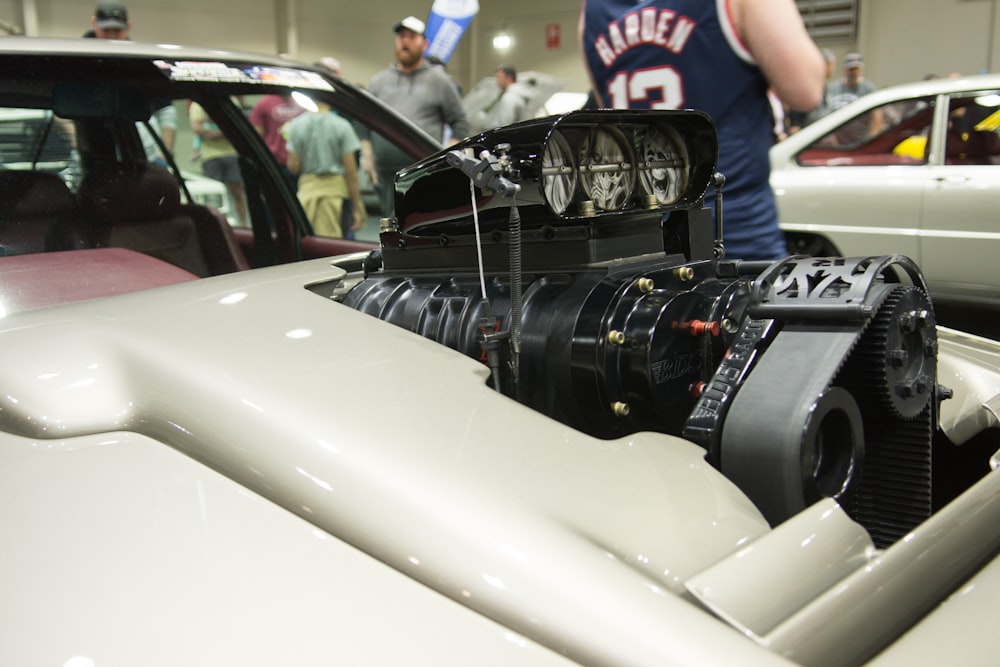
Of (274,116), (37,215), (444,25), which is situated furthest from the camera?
(444,25)

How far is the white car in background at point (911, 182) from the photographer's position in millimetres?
4559

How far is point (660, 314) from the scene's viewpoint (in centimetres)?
120

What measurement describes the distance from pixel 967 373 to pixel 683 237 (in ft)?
1.79

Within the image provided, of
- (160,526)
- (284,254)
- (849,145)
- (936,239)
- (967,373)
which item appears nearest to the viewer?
(160,526)

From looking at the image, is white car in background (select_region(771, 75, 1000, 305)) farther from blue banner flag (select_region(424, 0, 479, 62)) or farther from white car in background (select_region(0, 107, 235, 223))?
white car in background (select_region(0, 107, 235, 223))

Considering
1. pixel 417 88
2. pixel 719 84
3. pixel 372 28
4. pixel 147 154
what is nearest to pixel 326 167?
pixel 147 154

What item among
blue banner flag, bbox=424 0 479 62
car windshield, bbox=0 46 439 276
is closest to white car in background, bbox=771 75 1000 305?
car windshield, bbox=0 46 439 276

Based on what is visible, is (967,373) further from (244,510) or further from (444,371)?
(244,510)

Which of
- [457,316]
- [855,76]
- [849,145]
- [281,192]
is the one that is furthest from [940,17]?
[457,316]

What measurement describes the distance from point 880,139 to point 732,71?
10.5 ft

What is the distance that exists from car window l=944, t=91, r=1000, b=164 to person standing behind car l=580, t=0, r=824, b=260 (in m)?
2.78

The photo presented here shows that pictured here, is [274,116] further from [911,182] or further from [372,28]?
[372,28]

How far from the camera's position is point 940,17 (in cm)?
1061

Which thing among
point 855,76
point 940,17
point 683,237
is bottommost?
point 683,237
